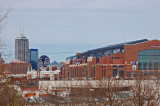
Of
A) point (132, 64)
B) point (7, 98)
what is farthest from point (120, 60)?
point (7, 98)

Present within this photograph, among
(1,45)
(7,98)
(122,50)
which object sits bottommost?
(7,98)

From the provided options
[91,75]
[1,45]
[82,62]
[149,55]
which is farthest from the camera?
[82,62]

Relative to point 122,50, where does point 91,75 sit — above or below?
below

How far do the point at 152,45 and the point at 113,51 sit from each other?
17592 mm

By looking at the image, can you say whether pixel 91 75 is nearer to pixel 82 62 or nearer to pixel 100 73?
pixel 100 73

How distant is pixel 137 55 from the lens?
106 meters

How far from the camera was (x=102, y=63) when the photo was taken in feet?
357

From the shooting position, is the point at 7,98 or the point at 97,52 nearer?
the point at 7,98

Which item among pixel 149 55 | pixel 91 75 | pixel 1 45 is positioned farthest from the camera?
pixel 91 75

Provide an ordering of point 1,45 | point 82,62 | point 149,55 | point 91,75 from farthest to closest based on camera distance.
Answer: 1. point 82,62
2. point 91,75
3. point 149,55
4. point 1,45

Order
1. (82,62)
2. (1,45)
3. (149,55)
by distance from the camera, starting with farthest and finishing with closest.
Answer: (82,62) → (149,55) → (1,45)

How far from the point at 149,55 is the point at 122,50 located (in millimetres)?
12177

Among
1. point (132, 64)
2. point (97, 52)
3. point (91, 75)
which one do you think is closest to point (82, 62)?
point (97, 52)

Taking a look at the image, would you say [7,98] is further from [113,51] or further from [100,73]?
[113,51]
